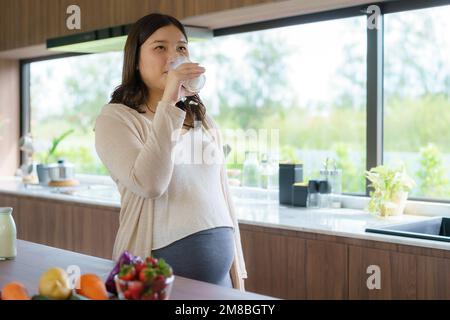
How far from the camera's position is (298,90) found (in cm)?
521

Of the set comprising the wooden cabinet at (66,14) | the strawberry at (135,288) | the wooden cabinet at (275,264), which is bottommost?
the wooden cabinet at (275,264)

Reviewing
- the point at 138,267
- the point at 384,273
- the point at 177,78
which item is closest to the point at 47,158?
the point at 384,273

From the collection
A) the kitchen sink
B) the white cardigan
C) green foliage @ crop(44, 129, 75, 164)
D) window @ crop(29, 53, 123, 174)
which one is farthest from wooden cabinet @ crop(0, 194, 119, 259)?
the white cardigan

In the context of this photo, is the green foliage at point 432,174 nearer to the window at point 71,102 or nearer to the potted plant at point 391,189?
the potted plant at point 391,189

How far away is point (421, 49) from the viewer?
3521 mm

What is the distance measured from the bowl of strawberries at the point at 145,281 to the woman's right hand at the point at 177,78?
0.59 metres

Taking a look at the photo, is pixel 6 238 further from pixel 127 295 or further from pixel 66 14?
pixel 66 14

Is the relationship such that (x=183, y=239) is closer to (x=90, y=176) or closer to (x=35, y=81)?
(x=90, y=176)

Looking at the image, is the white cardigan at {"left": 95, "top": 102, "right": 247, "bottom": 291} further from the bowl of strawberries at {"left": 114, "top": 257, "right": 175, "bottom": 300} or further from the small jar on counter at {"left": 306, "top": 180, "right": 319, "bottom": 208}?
the small jar on counter at {"left": 306, "top": 180, "right": 319, "bottom": 208}

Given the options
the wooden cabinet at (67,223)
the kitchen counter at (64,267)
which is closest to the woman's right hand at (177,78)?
the kitchen counter at (64,267)

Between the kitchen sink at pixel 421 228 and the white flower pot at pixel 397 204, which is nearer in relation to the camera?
the kitchen sink at pixel 421 228

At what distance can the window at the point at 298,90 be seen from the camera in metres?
4.50

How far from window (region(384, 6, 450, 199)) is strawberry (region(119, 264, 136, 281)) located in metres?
Answer: 1.93

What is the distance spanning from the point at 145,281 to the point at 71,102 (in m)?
4.30
